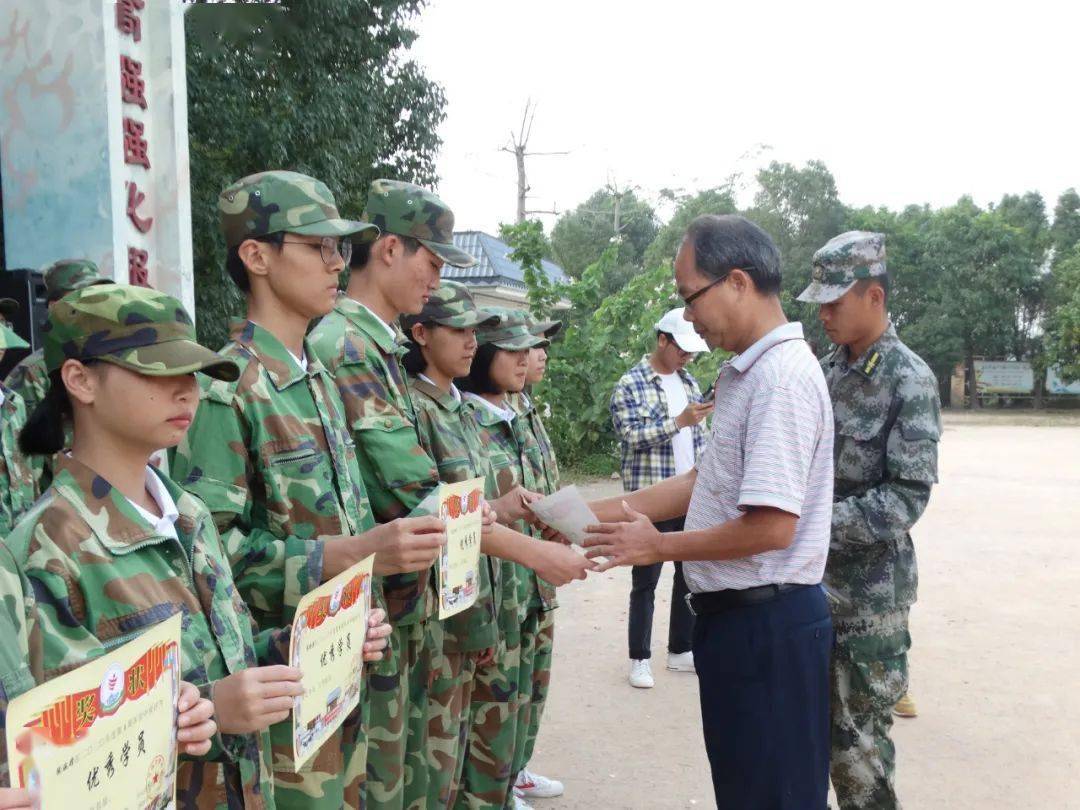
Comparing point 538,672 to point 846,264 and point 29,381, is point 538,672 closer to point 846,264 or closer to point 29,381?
point 846,264

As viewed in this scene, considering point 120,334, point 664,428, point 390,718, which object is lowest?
point 390,718

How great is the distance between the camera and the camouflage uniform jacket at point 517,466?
3.59 meters

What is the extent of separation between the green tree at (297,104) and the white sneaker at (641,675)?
19.4 ft

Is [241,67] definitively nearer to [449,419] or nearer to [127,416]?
[449,419]

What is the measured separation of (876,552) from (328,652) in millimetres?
1893

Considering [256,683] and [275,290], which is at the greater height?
[275,290]

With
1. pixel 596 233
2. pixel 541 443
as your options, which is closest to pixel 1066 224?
pixel 596 233

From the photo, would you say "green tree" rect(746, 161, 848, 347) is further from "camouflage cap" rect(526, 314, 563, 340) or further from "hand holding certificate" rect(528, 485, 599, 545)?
"hand holding certificate" rect(528, 485, 599, 545)

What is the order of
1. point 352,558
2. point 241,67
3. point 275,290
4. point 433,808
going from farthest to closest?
1. point 241,67
2. point 433,808
3. point 275,290
4. point 352,558

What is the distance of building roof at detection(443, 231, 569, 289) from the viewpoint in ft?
63.8

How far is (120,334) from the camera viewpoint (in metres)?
1.57

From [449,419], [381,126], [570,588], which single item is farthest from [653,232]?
[449,419]

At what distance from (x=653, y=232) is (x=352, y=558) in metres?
47.9

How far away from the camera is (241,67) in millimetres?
9547
